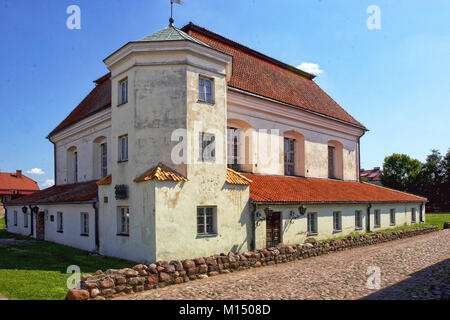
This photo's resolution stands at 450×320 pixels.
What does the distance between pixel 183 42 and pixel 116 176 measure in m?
6.30

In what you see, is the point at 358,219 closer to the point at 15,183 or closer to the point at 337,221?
the point at 337,221

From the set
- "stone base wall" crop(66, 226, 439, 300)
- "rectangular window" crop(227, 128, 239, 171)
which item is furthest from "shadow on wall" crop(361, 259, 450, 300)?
"rectangular window" crop(227, 128, 239, 171)

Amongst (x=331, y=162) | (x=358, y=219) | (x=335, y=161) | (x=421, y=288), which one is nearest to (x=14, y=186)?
(x=331, y=162)

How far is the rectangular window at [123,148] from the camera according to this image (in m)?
14.9

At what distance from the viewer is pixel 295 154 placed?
23438 mm

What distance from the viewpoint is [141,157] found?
13805 millimetres

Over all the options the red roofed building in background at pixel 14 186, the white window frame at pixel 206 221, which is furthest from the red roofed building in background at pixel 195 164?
the red roofed building in background at pixel 14 186

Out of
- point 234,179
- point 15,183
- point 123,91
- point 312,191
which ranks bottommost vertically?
point 15,183

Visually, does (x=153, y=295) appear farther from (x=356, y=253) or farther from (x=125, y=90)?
(x=356, y=253)

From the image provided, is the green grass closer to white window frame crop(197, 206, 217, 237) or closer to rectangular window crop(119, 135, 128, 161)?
white window frame crop(197, 206, 217, 237)

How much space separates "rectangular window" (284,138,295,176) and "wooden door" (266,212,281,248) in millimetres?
6204

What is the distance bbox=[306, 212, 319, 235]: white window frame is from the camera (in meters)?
19.2

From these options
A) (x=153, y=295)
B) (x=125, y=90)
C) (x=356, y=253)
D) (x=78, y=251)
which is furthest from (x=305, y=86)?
(x=153, y=295)

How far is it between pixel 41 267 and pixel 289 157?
15.6 m
